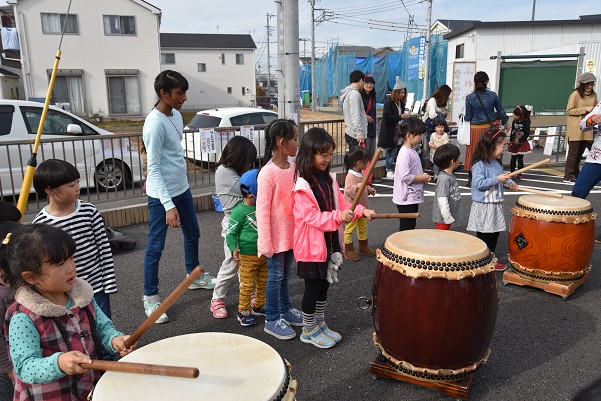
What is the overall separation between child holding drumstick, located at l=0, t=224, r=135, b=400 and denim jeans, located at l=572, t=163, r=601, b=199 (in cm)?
497

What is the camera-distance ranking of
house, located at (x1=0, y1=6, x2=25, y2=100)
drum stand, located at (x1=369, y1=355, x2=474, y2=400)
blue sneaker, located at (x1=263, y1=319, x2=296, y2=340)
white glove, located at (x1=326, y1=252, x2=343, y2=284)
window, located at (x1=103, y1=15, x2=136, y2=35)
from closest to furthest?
drum stand, located at (x1=369, y1=355, x2=474, y2=400)
white glove, located at (x1=326, y1=252, x2=343, y2=284)
blue sneaker, located at (x1=263, y1=319, x2=296, y2=340)
house, located at (x1=0, y1=6, x2=25, y2=100)
window, located at (x1=103, y1=15, x2=136, y2=35)

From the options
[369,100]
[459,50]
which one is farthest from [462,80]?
[459,50]

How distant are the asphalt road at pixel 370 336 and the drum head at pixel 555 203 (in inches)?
30.2

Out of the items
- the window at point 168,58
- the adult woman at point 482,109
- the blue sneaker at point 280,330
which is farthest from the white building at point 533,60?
the window at point 168,58

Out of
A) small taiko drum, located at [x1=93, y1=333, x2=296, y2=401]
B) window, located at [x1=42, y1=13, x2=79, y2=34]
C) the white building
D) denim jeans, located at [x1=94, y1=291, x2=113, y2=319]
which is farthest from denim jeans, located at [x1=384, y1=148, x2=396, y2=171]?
window, located at [x1=42, y1=13, x2=79, y2=34]

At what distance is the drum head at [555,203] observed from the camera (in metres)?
3.88

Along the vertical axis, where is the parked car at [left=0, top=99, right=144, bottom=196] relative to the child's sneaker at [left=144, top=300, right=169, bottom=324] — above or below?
above

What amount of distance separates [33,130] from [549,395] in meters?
7.18

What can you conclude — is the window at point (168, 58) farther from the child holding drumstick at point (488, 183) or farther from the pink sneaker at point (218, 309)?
the pink sneaker at point (218, 309)

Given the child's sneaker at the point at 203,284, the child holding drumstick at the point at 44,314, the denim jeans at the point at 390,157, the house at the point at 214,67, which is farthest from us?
the house at the point at 214,67

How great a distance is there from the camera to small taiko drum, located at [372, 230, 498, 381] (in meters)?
2.54

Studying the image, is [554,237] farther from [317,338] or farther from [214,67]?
[214,67]

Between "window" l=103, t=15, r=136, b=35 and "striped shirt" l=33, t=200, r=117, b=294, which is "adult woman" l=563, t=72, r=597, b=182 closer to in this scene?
"striped shirt" l=33, t=200, r=117, b=294

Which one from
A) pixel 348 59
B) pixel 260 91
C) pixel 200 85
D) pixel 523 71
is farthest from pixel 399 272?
pixel 260 91
